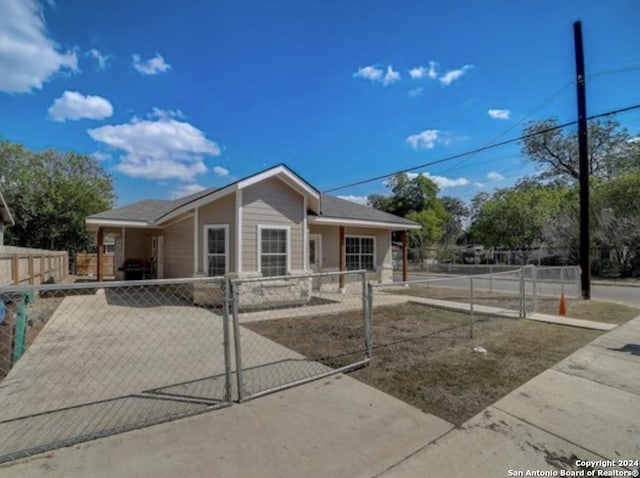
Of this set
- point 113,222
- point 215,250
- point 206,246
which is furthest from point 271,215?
point 113,222

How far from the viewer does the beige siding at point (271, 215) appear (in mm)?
9734

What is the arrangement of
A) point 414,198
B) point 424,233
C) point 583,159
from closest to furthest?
point 583,159, point 424,233, point 414,198

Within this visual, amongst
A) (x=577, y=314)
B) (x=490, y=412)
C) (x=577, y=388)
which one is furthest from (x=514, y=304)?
(x=490, y=412)

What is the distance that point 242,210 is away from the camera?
966cm

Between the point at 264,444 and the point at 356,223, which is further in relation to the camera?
the point at 356,223

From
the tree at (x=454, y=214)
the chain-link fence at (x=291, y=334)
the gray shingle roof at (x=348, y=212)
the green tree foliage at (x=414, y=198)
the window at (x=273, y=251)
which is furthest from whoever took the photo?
the tree at (x=454, y=214)

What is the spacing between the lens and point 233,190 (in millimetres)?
9500

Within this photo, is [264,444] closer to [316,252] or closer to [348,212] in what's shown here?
[316,252]

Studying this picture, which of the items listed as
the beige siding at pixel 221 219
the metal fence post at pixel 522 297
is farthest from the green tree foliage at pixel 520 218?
the beige siding at pixel 221 219

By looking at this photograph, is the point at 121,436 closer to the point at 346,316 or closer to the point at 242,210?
the point at 346,316

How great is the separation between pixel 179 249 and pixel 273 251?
13.7ft

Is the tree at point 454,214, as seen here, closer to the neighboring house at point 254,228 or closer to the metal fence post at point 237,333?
the neighboring house at point 254,228

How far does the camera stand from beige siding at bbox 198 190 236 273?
974 cm

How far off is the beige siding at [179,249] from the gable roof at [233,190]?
1.69 feet
